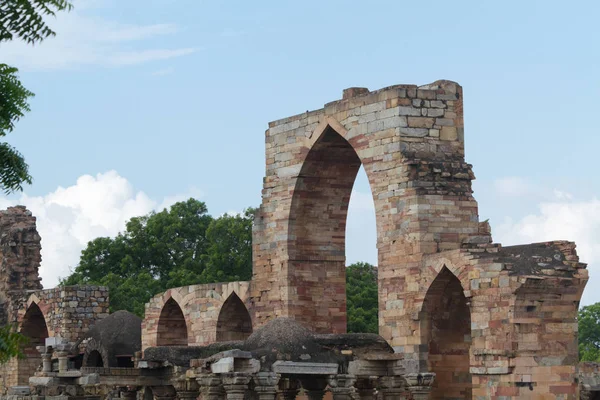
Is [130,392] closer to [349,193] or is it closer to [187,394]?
[187,394]

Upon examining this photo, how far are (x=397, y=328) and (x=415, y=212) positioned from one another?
1.80 metres

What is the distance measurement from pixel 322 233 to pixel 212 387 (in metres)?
6.92

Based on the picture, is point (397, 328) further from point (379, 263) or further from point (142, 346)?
point (142, 346)

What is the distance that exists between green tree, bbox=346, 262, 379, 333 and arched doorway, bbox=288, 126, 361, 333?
1416 centimetres

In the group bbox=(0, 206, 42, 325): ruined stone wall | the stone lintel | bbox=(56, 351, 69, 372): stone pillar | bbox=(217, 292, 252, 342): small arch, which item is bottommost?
the stone lintel

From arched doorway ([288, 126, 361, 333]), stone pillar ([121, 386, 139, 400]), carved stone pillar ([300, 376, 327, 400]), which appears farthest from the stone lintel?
arched doorway ([288, 126, 361, 333])

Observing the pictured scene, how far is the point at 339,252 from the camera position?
957 inches

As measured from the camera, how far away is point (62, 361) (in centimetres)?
2478

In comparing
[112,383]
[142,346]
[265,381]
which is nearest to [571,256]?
[265,381]

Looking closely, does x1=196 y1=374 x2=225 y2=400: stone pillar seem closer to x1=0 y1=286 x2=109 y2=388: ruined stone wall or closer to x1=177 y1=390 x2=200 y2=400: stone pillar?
x1=177 y1=390 x2=200 y2=400: stone pillar

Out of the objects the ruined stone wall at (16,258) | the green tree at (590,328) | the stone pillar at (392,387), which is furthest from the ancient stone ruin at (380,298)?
the green tree at (590,328)

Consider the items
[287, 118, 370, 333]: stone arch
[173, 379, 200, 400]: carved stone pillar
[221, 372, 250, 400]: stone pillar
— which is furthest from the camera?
[287, 118, 370, 333]: stone arch

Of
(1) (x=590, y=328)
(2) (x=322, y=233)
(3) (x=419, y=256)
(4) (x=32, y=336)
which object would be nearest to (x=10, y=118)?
(3) (x=419, y=256)

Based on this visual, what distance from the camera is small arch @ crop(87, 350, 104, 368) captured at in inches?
1147
